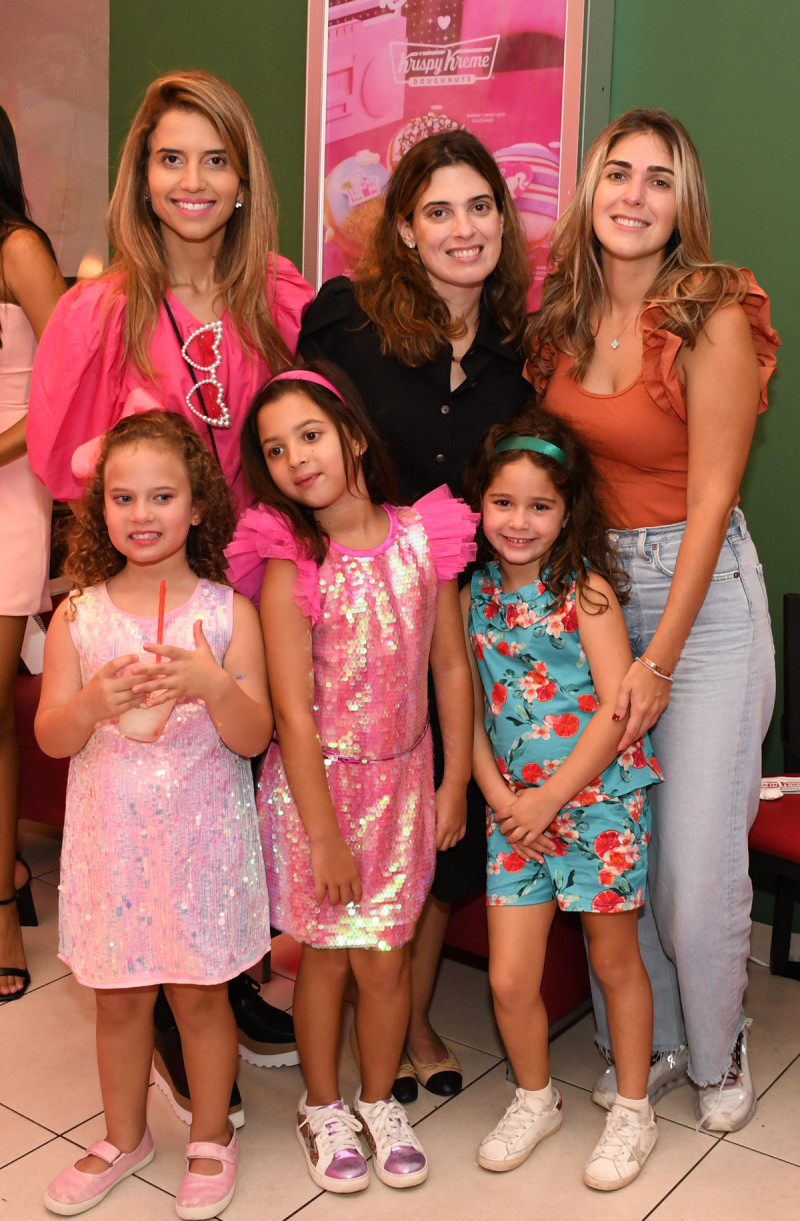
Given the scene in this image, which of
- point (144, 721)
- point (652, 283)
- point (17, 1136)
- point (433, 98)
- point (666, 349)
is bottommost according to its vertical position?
point (17, 1136)

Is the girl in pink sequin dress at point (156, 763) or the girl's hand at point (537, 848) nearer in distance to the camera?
the girl in pink sequin dress at point (156, 763)

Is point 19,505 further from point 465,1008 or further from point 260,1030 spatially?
point 465,1008

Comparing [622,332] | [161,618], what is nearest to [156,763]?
[161,618]

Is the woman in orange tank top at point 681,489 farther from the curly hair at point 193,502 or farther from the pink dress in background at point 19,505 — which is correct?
the pink dress in background at point 19,505

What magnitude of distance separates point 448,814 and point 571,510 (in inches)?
22.7

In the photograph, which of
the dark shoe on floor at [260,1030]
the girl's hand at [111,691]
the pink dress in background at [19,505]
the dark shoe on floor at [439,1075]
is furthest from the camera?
the pink dress in background at [19,505]

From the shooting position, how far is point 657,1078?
229 cm

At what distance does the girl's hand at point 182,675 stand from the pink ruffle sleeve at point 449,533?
1.43ft

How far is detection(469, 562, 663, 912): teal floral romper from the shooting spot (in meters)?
2.02

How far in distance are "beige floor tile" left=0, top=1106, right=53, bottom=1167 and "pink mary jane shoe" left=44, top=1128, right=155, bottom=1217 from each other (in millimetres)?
123

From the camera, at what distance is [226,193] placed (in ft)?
6.84

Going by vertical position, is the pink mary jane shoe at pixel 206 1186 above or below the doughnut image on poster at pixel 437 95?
below

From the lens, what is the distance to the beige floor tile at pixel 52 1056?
2.28 m

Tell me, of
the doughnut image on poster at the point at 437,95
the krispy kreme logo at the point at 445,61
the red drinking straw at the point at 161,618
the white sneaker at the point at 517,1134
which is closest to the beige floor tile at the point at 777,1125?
the white sneaker at the point at 517,1134
